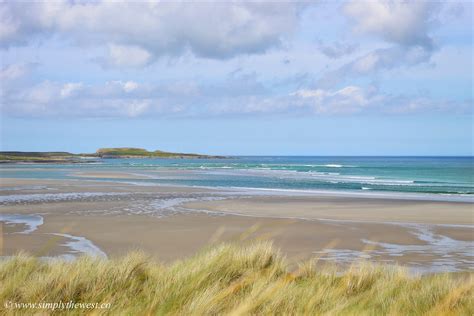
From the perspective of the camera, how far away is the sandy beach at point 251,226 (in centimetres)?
1180

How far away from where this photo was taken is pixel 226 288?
6453mm

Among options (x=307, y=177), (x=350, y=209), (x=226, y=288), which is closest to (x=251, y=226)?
(x=350, y=209)

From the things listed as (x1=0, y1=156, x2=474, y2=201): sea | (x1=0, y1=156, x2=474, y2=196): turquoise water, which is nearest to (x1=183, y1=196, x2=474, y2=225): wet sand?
(x1=0, y1=156, x2=474, y2=201): sea

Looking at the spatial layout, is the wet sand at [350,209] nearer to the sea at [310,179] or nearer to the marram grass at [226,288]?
the sea at [310,179]

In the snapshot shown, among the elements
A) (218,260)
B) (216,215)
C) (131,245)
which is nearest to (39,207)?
(216,215)

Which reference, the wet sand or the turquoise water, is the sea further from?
the wet sand

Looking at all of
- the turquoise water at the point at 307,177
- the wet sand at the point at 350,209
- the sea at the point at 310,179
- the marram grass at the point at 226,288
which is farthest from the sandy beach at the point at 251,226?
the turquoise water at the point at 307,177

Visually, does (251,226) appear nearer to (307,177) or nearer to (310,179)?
(310,179)

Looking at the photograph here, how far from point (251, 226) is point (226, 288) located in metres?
9.66

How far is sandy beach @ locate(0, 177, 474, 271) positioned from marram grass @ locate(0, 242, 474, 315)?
3464 mm

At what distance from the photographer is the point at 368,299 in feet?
21.0

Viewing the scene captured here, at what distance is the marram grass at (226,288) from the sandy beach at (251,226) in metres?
3.46

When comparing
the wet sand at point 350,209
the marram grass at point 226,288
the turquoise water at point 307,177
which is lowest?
the wet sand at point 350,209

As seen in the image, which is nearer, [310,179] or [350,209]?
[350,209]
